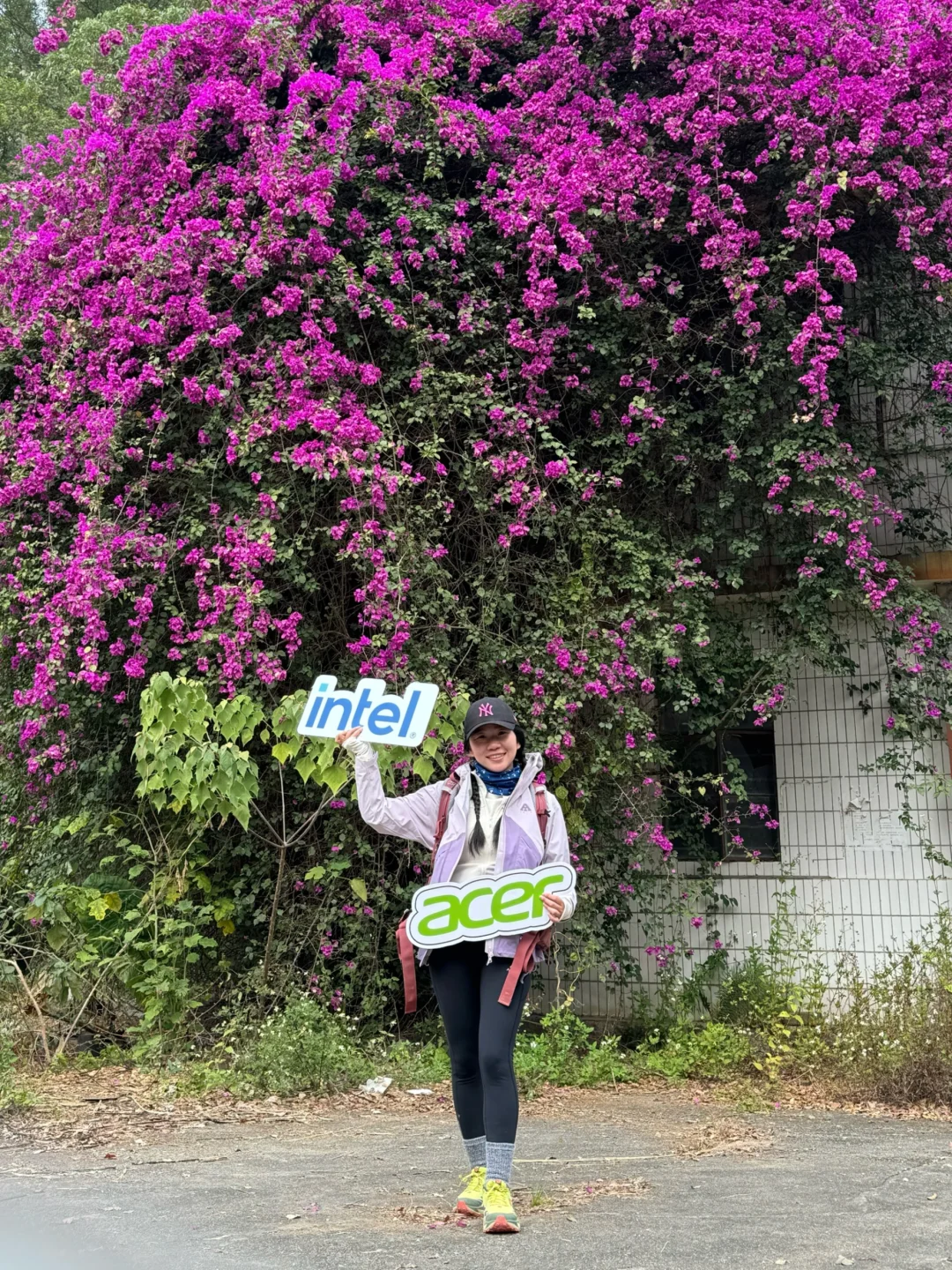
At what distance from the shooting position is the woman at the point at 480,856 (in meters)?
3.95

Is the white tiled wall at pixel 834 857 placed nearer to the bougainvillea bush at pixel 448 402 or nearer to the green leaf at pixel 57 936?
the bougainvillea bush at pixel 448 402

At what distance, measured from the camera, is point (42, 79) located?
1419cm

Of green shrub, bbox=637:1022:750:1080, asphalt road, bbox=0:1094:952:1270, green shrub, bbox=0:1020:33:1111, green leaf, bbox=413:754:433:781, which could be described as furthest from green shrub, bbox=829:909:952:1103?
green shrub, bbox=0:1020:33:1111

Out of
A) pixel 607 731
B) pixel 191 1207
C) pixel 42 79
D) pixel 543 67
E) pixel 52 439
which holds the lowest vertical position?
pixel 191 1207

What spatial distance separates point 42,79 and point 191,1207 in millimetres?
13747

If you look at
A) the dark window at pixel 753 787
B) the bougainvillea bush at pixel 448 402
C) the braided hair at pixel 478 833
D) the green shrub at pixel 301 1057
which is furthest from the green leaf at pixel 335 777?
the dark window at pixel 753 787

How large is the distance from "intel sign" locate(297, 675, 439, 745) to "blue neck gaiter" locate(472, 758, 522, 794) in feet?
1.05

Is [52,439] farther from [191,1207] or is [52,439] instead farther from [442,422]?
[191,1207]

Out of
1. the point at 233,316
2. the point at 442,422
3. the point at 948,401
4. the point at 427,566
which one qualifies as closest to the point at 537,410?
the point at 442,422

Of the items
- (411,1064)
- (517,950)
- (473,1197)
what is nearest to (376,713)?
(517,950)

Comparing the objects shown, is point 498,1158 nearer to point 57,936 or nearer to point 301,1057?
point 301,1057

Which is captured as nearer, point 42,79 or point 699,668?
point 699,668

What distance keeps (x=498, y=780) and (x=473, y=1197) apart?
140 cm

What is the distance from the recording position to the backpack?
395 cm
